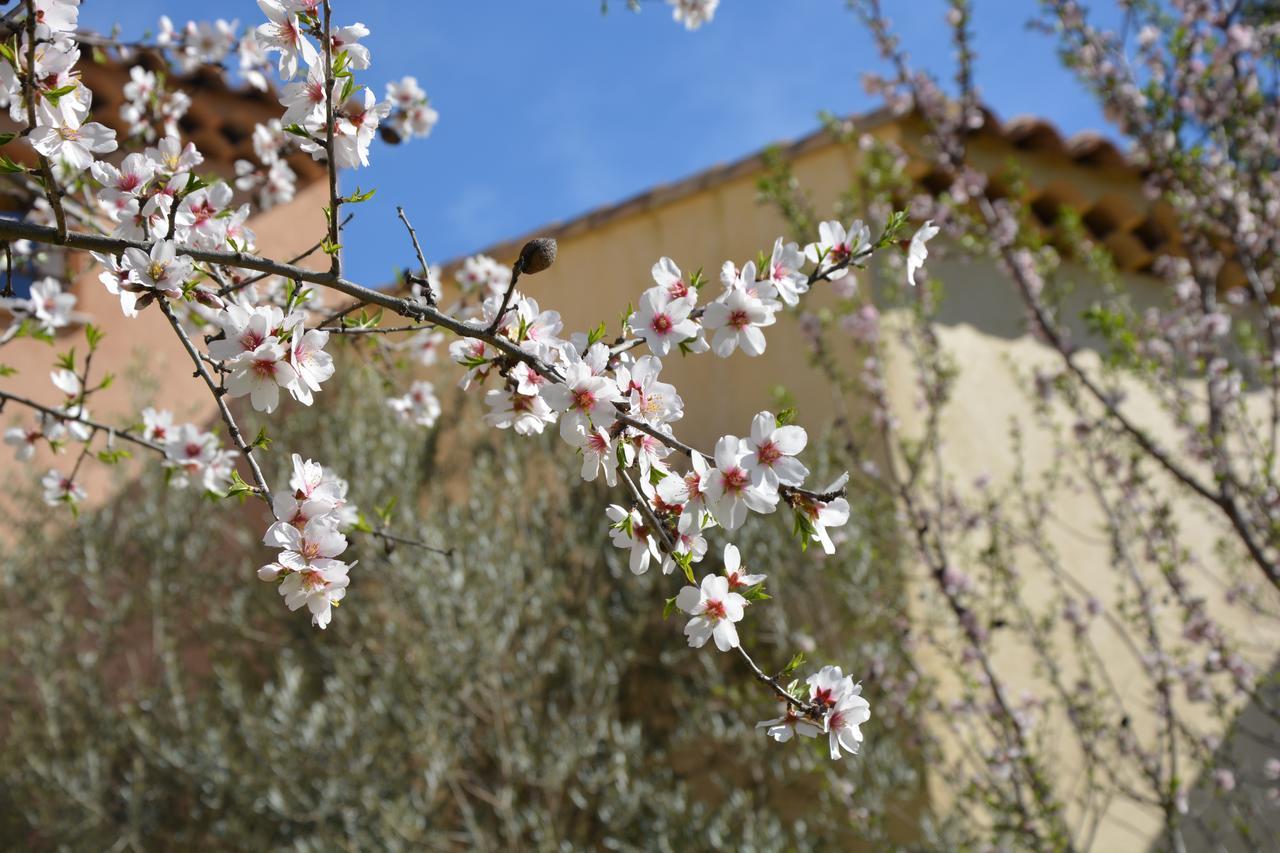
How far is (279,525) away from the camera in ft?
5.37

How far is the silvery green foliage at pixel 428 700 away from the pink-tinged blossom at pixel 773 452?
129 inches

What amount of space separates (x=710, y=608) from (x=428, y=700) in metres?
3.90

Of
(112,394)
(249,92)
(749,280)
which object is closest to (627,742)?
(749,280)

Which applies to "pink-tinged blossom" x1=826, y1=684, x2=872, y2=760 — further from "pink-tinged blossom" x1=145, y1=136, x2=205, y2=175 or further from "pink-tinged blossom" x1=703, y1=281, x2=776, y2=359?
"pink-tinged blossom" x1=145, y1=136, x2=205, y2=175

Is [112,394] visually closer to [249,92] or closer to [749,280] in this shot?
[249,92]

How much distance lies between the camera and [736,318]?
6.03 feet

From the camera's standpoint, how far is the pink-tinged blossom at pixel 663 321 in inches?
70.9

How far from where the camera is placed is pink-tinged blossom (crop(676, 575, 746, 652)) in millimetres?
1672

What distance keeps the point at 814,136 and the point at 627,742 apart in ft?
11.2

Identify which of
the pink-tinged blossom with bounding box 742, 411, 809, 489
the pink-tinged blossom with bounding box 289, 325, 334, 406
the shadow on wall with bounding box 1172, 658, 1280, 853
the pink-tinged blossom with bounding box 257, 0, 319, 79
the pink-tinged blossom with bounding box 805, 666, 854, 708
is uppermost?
the shadow on wall with bounding box 1172, 658, 1280, 853

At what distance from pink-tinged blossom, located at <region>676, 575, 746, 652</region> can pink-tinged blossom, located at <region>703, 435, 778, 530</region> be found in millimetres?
148

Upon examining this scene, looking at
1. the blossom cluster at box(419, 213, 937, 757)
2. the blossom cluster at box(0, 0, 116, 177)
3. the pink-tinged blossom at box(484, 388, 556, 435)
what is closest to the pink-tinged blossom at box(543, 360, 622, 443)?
the blossom cluster at box(419, 213, 937, 757)

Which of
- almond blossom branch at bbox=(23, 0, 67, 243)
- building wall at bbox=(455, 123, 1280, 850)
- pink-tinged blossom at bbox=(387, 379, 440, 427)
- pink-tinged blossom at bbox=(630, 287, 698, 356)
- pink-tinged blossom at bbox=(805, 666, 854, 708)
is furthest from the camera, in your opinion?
building wall at bbox=(455, 123, 1280, 850)

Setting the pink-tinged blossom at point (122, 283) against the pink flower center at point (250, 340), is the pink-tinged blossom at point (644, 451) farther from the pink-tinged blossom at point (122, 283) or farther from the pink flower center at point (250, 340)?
the pink-tinged blossom at point (122, 283)
